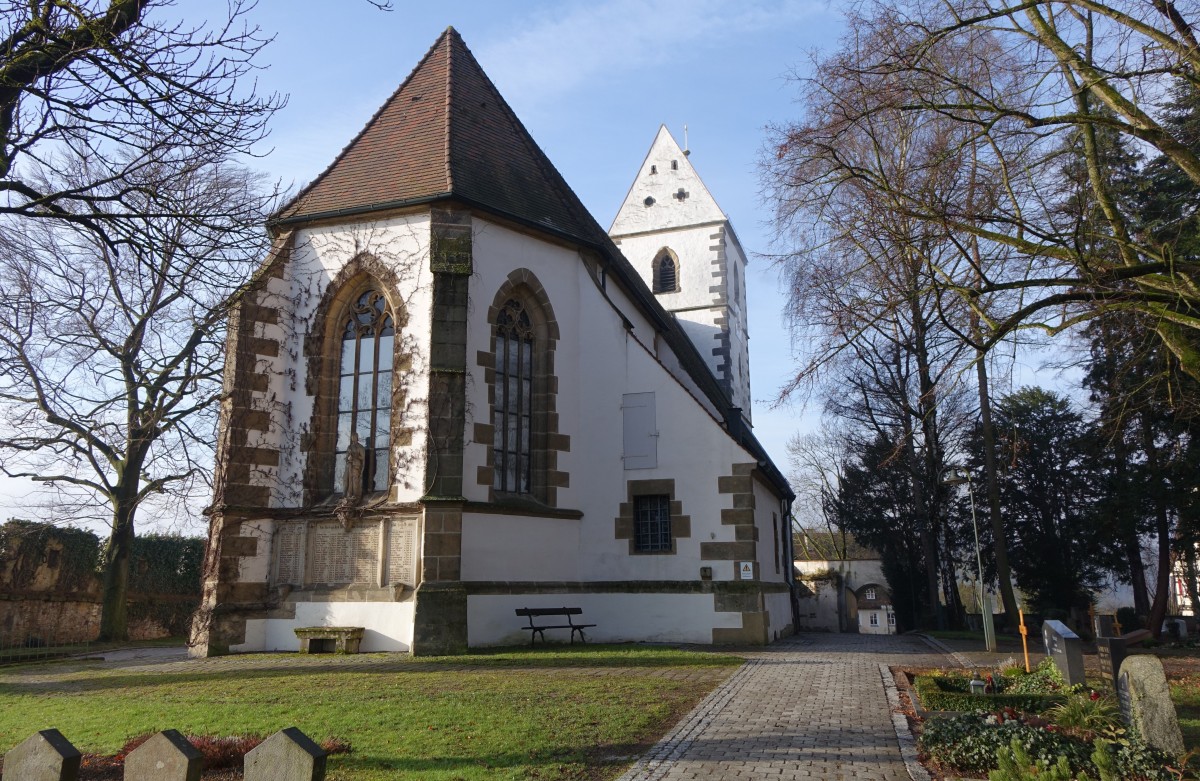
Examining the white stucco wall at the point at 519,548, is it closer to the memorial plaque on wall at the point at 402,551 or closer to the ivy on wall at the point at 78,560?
the memorial plaque on wall at the point at 402,551

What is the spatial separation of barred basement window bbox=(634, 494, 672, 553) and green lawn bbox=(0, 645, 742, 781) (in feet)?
13.1

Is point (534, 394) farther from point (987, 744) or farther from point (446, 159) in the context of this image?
point (987, 744)

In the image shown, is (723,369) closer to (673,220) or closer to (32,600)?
(673,220)

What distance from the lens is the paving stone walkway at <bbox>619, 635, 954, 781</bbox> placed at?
19.9ft

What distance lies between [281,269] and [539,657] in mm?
8513

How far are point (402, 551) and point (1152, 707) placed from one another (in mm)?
10615

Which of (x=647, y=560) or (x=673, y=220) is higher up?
(x=673, y=220)

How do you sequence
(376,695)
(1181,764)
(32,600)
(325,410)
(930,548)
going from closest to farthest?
1. (1181,764)
2. (376,695)
3. (325,410)
4. (32,600)
5. (930,548)

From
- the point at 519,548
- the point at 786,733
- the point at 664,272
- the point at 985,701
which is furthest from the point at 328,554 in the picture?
the point at 664,272

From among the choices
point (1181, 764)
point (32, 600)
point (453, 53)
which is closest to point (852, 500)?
point (453, 53)

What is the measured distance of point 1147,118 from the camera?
335 inches

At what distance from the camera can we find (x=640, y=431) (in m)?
17.4

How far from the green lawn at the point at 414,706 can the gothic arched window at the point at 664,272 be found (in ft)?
72.9

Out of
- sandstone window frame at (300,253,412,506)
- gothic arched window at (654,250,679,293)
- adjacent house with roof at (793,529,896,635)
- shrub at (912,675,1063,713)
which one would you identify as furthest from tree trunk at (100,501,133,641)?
gothic arched window at (654,250,679,293)
